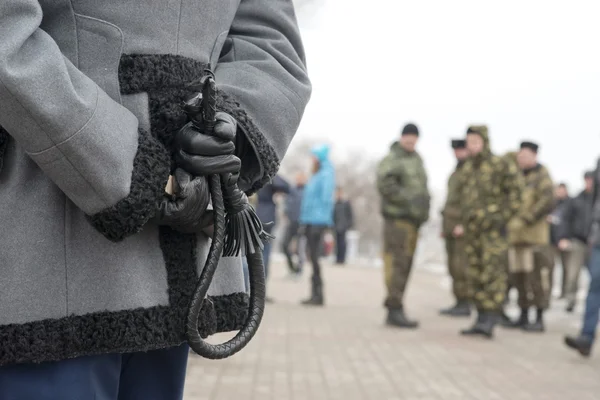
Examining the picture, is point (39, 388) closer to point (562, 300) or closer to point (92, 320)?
point (92, 320)

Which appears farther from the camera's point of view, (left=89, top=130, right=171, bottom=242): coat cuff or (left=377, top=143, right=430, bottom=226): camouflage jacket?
→ (left=377, top=143, right=430, bottom=226): camouflage jacket

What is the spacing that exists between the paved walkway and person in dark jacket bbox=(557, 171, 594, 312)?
265 cm

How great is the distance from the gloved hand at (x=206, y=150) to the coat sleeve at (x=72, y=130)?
0.05 meters

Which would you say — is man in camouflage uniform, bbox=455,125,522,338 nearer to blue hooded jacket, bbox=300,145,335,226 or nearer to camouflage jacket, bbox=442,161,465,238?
camouflage jacket, bbox=442,161,465,238

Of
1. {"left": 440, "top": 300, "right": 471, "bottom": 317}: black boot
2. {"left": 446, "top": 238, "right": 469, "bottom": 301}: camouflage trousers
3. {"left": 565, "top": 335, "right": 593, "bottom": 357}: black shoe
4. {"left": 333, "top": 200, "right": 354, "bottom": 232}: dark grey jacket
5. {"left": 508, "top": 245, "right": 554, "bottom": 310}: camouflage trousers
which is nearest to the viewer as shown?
{"left": 565, "top": 335, "right": 593, "bottom": 357}: black shoe

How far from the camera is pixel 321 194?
1133 centimetres

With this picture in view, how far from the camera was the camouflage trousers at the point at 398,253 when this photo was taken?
9.00m

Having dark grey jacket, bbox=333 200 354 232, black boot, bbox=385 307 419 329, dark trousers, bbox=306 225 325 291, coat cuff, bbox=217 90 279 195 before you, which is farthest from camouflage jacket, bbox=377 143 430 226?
dark grey jacket, bbox=333 200 354 232

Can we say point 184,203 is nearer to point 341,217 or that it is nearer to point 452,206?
point 452,206

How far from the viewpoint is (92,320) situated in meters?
1.46

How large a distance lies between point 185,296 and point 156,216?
16 cm

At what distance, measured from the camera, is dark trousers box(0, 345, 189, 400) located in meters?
1.43

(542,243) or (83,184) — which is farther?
(542,243)

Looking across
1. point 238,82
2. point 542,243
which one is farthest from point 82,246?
point 542,243
